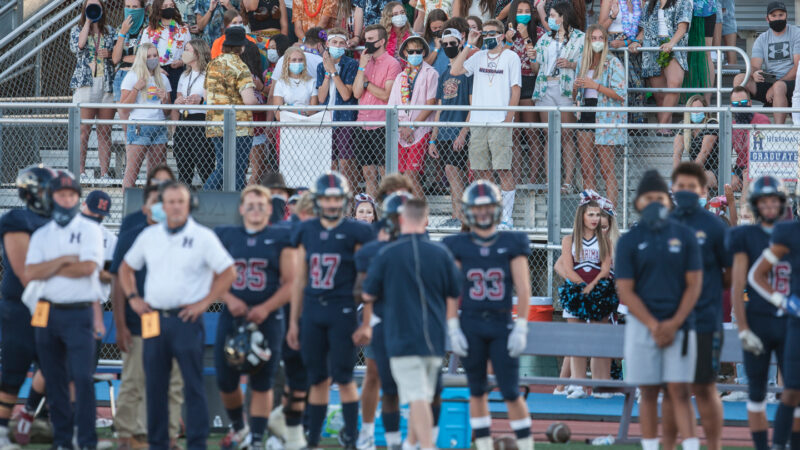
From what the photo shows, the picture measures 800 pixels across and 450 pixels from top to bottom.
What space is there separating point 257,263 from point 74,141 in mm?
5127

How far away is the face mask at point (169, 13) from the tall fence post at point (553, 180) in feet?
17.1

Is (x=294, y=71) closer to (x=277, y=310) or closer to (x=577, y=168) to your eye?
(x=577, y=168)

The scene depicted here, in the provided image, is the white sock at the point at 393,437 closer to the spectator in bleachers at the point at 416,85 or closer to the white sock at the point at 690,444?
the white sock at the point at 690,444

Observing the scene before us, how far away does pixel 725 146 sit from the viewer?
1304 cm

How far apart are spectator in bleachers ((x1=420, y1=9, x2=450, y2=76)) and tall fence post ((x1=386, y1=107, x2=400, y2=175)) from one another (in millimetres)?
1504

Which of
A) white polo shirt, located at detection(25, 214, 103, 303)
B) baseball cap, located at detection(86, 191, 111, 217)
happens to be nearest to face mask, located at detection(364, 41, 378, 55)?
baseball cap, located at detection(86, 191, 111, 217)

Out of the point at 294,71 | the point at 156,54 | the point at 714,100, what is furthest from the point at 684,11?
the point at 156,54

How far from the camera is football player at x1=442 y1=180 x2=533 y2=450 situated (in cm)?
916

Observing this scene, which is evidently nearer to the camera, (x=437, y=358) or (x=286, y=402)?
(x=437, y=358)

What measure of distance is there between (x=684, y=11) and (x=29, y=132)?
793 cm

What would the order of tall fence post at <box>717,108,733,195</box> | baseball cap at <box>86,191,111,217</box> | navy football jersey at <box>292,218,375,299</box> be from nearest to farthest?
navy football jersey at <box>292,218,375,299</box>
baseball cap at <box>86,191,111,217</box>
tall fence post at <box>717,108,733,195</box>

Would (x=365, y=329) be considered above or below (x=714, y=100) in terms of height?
below

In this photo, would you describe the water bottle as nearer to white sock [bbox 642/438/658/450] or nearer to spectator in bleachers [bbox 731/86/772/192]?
white sock [bbox 642/438/658/450]

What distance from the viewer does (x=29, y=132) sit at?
15039 mm
